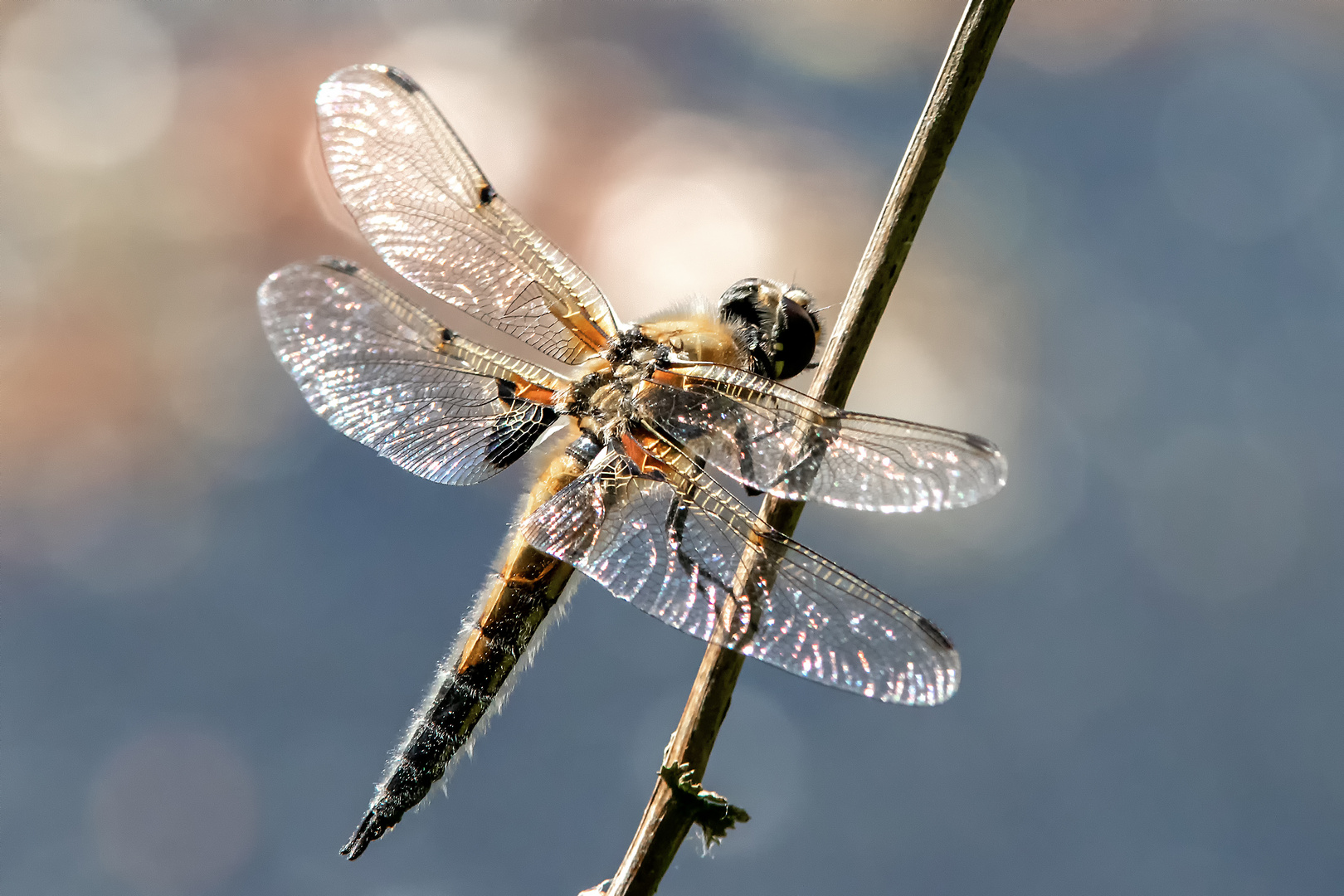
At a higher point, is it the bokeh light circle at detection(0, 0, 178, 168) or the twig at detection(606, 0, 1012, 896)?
the bokeh light circle at detection(0, 0, 178, 168)

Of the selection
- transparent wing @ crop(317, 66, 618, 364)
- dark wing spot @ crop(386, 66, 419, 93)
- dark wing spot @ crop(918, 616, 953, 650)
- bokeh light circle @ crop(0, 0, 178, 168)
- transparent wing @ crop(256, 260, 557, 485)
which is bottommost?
dark wing spot @ crop(918, 616, 953, 650)

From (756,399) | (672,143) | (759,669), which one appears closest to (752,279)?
(756,399)

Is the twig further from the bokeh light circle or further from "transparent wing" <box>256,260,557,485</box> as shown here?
the bokeh light circle

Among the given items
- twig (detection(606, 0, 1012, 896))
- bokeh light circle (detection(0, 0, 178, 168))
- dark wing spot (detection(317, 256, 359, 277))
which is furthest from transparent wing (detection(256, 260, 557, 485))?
bokeh light circle (detection(0, 0, 178, 168))

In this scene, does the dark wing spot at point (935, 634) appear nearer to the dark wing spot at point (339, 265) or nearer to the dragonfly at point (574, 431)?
the dragonfly at point (574, 431)

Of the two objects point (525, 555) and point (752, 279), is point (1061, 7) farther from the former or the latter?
point (525, 555)

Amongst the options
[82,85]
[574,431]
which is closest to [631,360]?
[574,431]

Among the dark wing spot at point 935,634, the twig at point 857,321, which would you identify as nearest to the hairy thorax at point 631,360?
the twig at point 857,321

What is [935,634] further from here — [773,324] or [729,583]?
[773,324]
